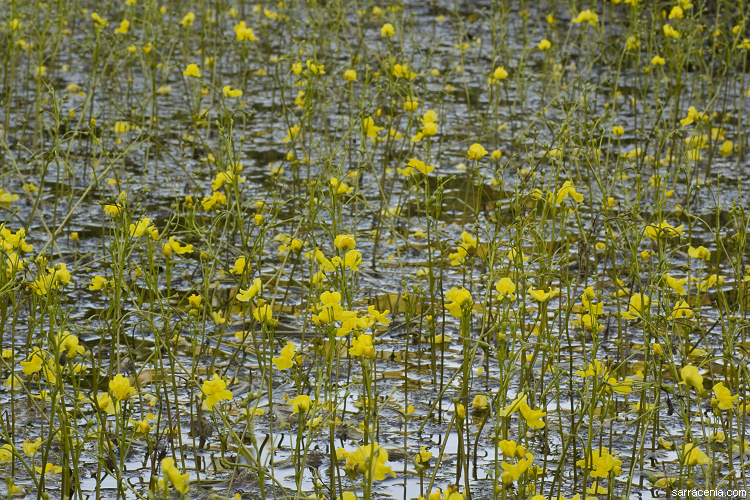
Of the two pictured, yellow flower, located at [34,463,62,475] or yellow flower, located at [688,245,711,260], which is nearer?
yellow flower, located at [34,463,62,475]

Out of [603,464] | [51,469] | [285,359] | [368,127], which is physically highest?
[368,127]

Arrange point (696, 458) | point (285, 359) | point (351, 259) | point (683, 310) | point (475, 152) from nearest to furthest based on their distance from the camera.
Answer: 1. point (696, 458)
2. point (285, 359)
3. point (351, 259)
4. point (683, 310)
5. point (475, 152)

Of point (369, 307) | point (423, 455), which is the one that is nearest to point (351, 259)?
point (369, 307)

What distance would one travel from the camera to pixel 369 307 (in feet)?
8.94

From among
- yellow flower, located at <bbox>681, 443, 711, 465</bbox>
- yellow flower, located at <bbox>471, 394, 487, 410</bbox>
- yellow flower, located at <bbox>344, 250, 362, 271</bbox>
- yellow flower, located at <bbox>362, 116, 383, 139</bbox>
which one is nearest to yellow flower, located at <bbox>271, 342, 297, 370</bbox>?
yellow flower, located at <bbox>344, 250, 362, 271</bbox>

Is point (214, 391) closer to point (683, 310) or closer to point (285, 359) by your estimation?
point (285, 359)

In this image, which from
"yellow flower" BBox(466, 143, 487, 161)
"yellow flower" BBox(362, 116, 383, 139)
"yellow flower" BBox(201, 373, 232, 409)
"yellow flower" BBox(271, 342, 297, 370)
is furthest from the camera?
"yellow flower" BBox(362, 116, 383, 139)

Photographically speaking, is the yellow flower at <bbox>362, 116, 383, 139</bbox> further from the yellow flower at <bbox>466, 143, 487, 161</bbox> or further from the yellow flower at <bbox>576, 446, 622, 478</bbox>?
the yellow flower at <bbox>576, 446, 622, 478</bbox>

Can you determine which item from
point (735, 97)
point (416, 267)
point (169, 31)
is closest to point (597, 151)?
point (416, 267)

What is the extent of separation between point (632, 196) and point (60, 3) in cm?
349

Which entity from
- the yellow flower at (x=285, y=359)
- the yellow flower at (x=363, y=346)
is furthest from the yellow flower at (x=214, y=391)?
the yellow flower at (x=363, y=346)

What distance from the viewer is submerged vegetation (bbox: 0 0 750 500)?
233 cm

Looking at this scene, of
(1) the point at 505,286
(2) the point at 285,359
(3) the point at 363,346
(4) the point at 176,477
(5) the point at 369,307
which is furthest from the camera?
(5) the point at 369,307

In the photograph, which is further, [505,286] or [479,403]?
[479,403]
